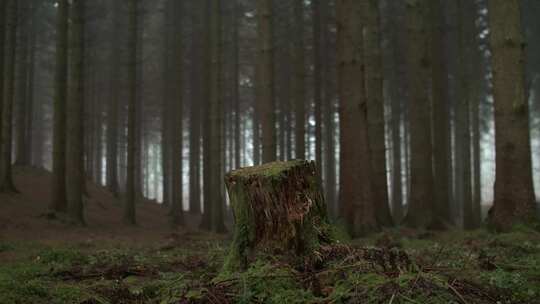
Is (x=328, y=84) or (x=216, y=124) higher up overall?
(x=328, y=84)

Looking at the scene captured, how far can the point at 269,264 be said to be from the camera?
4.10 m

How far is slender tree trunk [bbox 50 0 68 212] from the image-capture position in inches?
617

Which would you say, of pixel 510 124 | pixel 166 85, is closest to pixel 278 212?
pixel 510 124

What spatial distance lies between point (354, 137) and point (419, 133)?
3.70 metres

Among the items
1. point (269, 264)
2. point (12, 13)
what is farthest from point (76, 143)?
point (269, 264)

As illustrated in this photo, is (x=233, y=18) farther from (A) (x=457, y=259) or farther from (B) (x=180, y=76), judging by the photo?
(A) (x=457, y=259)

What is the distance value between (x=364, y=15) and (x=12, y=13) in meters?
11.8

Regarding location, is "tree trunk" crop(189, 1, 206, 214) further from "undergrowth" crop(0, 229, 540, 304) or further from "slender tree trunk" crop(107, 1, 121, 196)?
"undergrowth" crop(0, 229, 540, 304)

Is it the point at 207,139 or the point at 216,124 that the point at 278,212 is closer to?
the point at 216,124

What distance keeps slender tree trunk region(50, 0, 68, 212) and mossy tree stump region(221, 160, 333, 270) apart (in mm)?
12407

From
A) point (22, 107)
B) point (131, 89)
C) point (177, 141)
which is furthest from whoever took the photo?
point (22, 107)

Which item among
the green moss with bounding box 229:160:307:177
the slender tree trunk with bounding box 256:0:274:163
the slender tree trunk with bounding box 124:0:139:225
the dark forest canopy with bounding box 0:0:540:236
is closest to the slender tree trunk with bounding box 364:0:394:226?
the dark forest canopy with bounding box 0:0:540:236

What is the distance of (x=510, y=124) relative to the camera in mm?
8625

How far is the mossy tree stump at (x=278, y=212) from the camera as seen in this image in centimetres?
440
